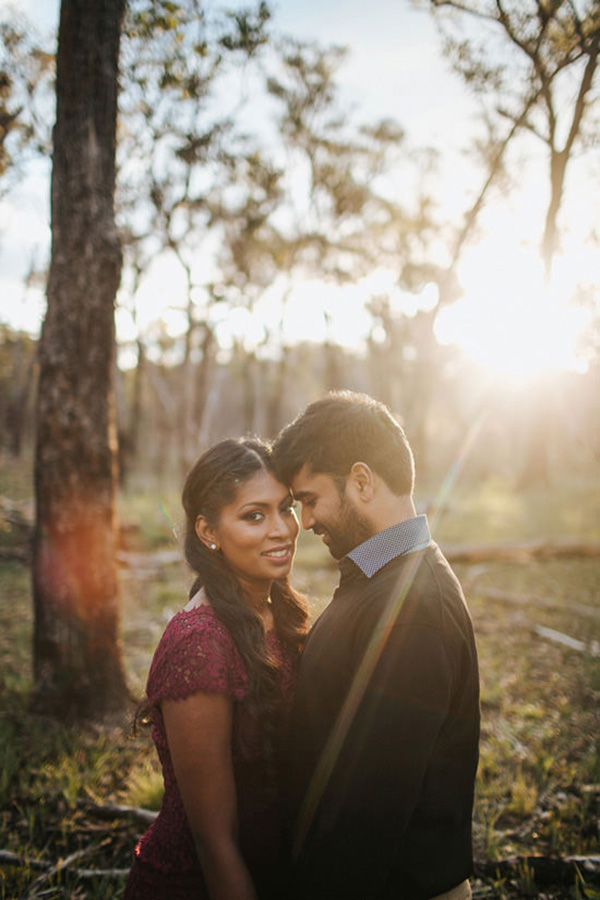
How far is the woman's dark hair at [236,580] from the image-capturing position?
1.88 metres

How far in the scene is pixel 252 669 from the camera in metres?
1.85

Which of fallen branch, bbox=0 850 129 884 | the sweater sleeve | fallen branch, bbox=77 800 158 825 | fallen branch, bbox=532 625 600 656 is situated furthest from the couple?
fallen branch, bbox=532 625 600 656

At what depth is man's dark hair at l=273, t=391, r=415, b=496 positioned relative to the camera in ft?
6.22

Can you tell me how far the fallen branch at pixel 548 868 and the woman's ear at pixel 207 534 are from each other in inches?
86.3

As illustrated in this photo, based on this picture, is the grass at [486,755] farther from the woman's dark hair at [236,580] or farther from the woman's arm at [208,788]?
the woman's arm at [208,788]

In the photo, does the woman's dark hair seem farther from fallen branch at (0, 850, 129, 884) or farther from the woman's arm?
fallen branch at (0, 850, 129, 884)

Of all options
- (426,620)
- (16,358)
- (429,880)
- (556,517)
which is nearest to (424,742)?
(426,620)

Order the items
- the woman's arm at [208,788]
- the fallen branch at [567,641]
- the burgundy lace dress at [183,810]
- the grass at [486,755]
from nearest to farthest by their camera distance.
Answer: the woman's arm at [208,788]
the burgundy lace dress at [183,810]
the grass at [486,755]
the fallen branch at [567,641]

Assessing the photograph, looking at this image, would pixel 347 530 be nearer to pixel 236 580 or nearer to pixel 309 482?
pixel 309 482

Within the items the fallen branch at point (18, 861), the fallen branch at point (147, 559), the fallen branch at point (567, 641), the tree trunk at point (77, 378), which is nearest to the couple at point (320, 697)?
the fallen branch at point (18, 861)

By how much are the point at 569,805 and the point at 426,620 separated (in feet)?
9.13

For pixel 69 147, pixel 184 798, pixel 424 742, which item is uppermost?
pixel 69 147

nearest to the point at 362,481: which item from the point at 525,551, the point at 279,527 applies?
the point at 279,527

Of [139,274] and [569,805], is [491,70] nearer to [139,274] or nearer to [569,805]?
[569,805]
